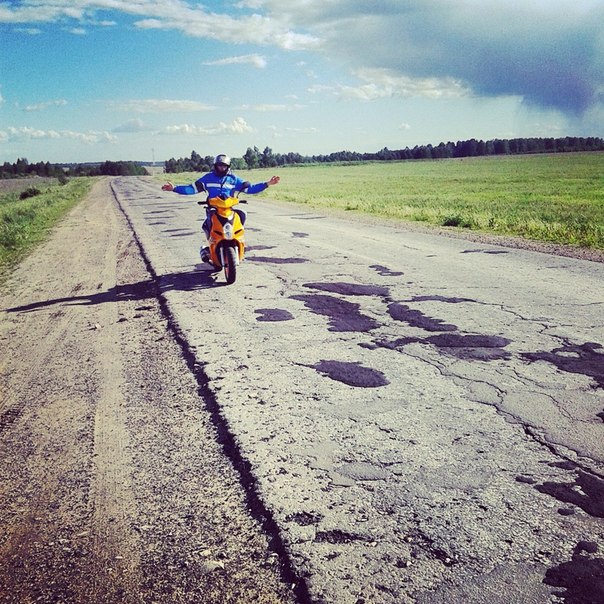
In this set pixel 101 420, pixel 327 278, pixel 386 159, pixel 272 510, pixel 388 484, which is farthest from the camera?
pixel 386 159

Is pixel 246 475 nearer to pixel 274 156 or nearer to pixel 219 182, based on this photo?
pixel 219 182

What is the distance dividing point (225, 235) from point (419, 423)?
4.93 meters

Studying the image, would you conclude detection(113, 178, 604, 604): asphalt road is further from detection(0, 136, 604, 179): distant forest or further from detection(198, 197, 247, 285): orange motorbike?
detection(0, 136, 604, 179): distant forest

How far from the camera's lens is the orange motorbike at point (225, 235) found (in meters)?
7.40

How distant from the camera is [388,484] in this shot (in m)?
2.64

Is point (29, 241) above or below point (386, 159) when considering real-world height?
below

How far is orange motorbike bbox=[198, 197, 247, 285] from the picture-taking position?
24.3 feet

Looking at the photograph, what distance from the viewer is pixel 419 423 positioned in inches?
128

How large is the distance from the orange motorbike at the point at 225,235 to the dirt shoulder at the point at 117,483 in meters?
2.01

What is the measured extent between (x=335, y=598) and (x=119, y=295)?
5933 mm

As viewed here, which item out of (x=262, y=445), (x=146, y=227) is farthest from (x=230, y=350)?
(x=146, y=227)

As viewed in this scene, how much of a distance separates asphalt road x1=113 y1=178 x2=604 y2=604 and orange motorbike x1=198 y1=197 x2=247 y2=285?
1.09ft

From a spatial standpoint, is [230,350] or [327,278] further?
[327,278]

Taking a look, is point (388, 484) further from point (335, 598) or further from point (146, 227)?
point (146, 227)
